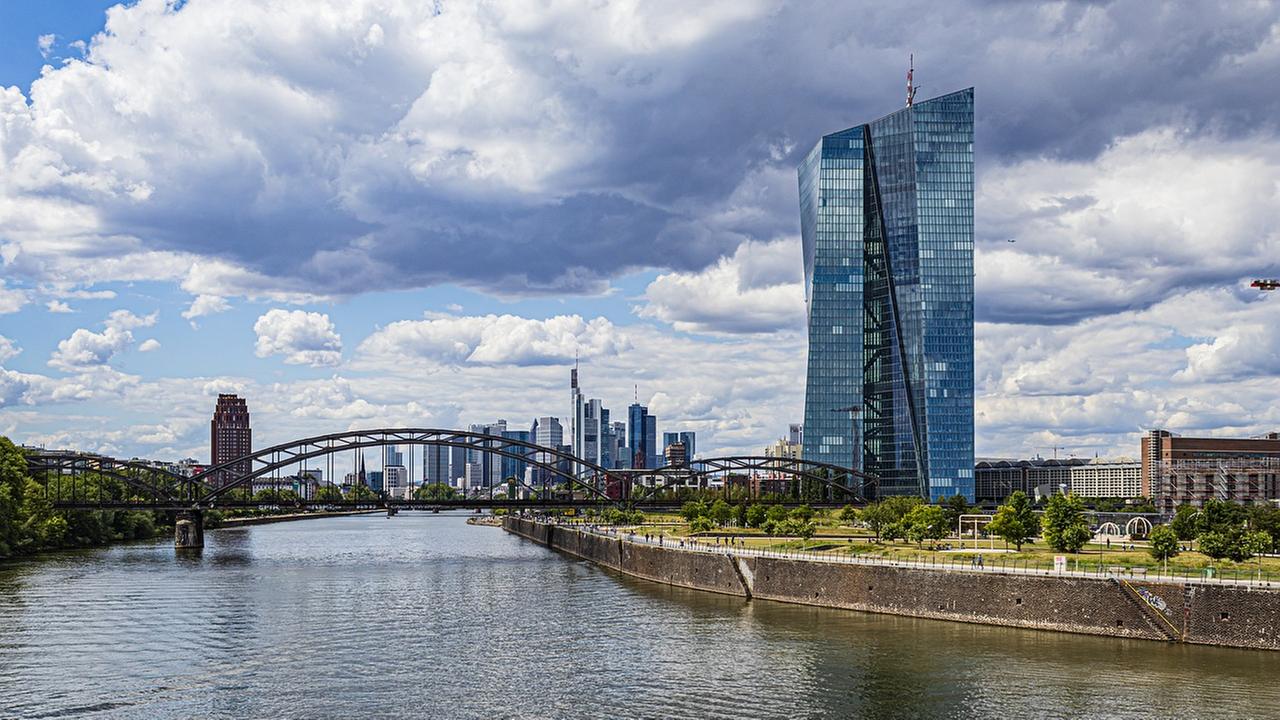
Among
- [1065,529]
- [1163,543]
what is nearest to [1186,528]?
[1065,529]

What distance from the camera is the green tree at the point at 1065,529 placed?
297ft

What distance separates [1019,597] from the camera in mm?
71875

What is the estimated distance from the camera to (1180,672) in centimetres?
5772

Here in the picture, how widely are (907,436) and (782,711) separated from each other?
153483 mm

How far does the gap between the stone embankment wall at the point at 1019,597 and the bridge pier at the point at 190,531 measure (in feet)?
271

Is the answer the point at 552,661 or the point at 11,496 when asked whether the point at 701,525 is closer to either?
the point at 552,661

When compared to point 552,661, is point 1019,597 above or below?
above

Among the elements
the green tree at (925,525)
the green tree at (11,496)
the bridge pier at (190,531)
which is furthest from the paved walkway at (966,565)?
the bridge pier at (190,531)

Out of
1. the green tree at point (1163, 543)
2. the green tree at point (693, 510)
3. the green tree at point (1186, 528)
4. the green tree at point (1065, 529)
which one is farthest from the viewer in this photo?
the green tree at point (693, 510)

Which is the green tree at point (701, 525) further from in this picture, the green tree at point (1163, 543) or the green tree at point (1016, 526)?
the green tree at point (1163, 543)

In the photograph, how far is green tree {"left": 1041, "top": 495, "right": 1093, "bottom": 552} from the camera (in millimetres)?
90375

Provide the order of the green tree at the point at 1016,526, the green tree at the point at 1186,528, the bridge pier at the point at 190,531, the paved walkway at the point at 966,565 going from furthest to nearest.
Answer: the bridge pier at the point at 190,531, the green tree at the point at 1186,528, the green tree at the point at 1016,526, the paved walkway at the point at 966,565

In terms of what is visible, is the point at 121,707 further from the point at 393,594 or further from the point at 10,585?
the point at 10,585

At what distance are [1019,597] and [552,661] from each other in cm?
2913
